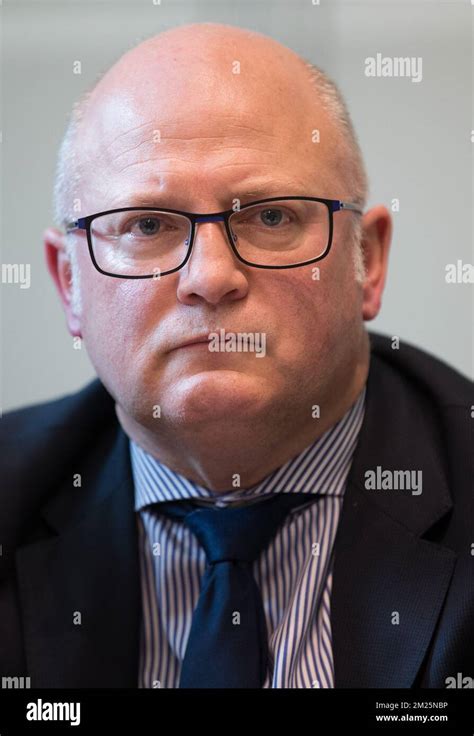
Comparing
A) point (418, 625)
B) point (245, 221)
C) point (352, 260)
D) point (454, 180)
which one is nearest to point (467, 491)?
point (418, 625)

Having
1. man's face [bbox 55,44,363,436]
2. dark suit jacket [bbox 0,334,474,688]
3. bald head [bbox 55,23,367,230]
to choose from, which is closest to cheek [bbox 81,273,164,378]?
man's face [bbox 55,44,363,436]

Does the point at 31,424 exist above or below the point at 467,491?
above

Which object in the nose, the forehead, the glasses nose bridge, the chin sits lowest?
the chin

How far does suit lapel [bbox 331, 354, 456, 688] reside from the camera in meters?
1.18

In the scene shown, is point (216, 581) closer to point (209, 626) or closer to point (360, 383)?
point (209, 626)

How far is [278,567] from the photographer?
1285 mm

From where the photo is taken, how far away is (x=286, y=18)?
5.16 feet

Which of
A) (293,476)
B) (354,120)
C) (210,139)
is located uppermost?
(354,120)

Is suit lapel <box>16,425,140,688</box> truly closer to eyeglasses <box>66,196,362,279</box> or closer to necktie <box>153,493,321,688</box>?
necktie <box>153,493,321,688</box>

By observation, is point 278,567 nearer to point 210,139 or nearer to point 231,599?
point 231,599

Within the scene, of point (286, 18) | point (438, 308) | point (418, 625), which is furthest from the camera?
point (438, 308)

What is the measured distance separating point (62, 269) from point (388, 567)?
0.65m

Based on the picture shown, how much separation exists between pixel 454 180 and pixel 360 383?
456 mm

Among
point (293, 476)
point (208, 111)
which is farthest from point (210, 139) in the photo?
point (293, 476)
